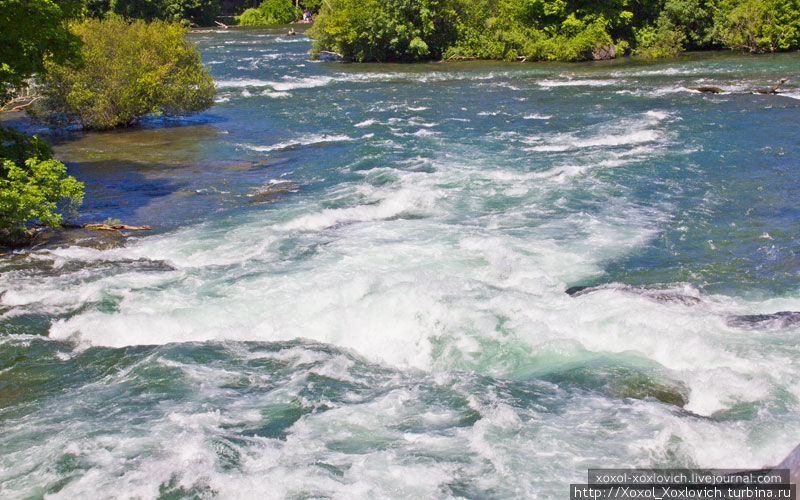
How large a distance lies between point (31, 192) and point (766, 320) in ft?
37.7

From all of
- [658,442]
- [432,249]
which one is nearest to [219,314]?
[432,249]

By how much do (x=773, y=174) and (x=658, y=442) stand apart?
1176cm

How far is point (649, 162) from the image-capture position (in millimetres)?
17453

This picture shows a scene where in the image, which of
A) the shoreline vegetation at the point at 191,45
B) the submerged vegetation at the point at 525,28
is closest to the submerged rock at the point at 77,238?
the shoreline vegetation at the point at 191,45

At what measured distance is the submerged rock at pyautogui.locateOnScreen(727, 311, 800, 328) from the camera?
28.7ft

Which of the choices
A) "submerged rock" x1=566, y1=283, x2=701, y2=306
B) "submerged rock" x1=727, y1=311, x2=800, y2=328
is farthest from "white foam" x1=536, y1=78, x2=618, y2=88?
"submerged rock" x1=727, y1=311, x2=800, y2=328

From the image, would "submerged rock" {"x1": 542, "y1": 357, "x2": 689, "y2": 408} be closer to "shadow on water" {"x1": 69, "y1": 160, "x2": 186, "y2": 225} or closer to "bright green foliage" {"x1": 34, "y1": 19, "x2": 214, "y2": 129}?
"shadow on water" {"x1": 69, "y1": 160, "x2": 186, "y2": 225}

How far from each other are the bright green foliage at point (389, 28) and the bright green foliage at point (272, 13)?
1609 inches

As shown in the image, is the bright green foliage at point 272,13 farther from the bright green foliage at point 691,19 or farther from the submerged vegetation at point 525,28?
the bright green foliage at point 691,19

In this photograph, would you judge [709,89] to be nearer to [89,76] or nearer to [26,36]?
[89,76]

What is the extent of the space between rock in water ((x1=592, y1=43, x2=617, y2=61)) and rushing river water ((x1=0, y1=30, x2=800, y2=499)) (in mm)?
20326

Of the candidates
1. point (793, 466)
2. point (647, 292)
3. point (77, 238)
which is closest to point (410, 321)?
point (647, 292)

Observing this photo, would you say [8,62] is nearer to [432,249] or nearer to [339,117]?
[432,249]

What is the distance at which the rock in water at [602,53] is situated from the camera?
129ft
